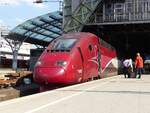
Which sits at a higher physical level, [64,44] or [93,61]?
[64,44]

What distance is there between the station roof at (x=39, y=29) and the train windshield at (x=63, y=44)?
36981 millimetres

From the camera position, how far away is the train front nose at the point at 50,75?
21047 millimetres

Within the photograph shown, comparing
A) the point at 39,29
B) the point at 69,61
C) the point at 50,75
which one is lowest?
the point at 50,75

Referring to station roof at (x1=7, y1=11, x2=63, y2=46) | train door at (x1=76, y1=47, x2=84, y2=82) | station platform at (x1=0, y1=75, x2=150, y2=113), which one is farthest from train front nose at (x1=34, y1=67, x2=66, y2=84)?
station roof at (x1=7, y1=11, x2=63, y2=46)

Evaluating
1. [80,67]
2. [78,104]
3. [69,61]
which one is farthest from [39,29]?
[78,104]

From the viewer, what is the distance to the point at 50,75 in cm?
2109

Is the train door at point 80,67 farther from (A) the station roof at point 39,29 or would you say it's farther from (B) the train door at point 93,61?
(A) the station roof at point 39,29

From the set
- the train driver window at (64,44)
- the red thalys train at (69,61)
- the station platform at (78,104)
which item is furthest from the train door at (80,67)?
the station platform at (78,104)

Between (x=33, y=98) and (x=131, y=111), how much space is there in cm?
403

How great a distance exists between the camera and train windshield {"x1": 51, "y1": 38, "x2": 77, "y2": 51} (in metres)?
23.0

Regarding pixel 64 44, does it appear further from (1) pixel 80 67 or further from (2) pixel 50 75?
(2) pixel 50 75

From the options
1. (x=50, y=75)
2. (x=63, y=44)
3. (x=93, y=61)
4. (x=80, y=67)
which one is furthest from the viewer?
(x=93, y=61)

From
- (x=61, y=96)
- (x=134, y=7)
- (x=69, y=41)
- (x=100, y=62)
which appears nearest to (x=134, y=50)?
(x=134, y=7)

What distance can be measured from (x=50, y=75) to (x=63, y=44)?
2.91 metres
